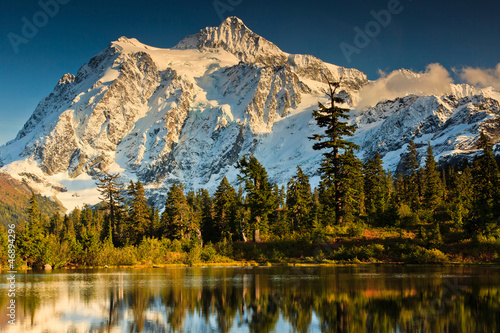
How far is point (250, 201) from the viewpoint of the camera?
52.4 meters

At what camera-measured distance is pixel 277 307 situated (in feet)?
55.5

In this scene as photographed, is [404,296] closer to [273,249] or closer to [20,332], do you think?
[20,332]

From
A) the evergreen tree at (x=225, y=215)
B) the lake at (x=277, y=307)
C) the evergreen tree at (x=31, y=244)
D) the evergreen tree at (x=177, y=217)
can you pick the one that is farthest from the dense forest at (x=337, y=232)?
the lake at (x=277, y=307)

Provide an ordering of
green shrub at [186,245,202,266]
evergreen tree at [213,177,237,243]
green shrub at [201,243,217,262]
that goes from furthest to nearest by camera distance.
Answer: evergreen tree at [213,177,237,243]
green shrub at [186,245,202,266]
green shrub at [201,243,217,262]

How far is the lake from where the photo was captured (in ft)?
45.0

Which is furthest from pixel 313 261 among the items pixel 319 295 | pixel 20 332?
pixel 20 332

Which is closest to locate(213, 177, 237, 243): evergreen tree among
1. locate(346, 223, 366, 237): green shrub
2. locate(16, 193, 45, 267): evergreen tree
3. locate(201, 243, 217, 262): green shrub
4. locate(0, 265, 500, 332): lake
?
locate(201, 243, 217, 262): green shrub

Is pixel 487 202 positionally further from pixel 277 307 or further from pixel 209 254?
pixel 277 307

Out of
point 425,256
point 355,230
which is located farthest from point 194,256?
point 425,256

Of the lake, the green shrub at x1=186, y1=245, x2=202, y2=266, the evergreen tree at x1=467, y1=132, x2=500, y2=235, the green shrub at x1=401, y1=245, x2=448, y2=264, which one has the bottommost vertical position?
the green shrub at x1=186, y1=245, x2=202, y2=266

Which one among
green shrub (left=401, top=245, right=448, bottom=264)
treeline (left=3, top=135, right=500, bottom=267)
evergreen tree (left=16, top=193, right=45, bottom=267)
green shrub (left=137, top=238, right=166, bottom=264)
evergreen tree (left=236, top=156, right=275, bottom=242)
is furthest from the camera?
green shrub (left=137, top=238, right=166, bottom=264)

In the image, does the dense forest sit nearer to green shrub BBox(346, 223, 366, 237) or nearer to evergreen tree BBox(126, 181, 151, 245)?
green shrub BBox(346, 223, 366, 237)

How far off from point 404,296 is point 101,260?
1755 inches

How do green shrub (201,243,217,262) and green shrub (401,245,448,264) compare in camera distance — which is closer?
green shrub (401,245,448,264)
